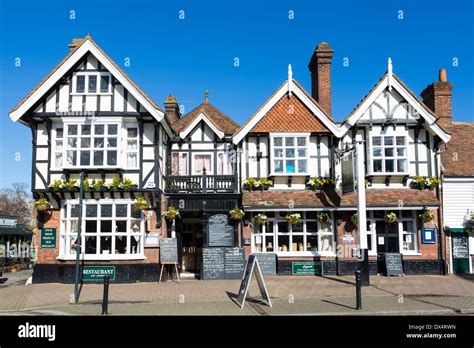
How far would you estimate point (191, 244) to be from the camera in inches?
767

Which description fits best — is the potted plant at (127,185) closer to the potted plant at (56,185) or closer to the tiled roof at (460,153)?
the potted plant at (56,185)

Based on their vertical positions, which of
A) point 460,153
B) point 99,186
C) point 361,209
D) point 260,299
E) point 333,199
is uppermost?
point 460,153

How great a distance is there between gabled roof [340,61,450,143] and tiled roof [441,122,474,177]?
5.09 feet

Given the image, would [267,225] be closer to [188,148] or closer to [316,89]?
[188,148]

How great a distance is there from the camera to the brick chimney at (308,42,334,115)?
1994 cm

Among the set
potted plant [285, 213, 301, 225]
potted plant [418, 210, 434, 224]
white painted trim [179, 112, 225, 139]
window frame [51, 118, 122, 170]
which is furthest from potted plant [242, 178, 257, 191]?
potted plant [418, 210, 434, 224]

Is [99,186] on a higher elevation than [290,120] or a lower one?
lower

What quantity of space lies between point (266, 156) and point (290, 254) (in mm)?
4141

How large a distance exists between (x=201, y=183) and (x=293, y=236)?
437 cm

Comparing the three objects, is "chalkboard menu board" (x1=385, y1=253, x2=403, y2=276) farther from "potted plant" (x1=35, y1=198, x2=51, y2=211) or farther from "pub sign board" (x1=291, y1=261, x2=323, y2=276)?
"potted plant" (x1=35, y1=198, x2=51, y2=211)

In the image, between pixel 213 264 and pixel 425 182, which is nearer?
pixel 213 264

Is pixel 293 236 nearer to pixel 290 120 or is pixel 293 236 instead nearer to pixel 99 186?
pixel 290 120

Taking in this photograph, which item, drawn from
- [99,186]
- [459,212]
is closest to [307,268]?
[459,212]

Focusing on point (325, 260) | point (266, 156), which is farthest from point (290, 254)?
point (266, 156)
